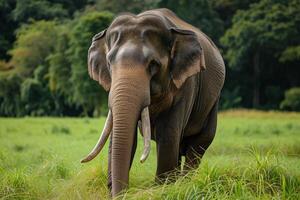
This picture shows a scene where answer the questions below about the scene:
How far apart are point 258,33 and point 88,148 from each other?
27.7 meters

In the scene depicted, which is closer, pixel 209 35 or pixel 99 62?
pixel 99 62

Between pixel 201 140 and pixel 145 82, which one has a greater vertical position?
pixel 145 82

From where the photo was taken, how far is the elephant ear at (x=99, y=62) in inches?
246

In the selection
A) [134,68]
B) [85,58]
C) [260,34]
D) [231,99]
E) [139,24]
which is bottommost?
[231,99]

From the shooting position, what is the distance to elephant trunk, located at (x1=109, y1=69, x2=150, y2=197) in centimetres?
538

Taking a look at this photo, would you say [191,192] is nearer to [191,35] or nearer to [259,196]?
[259,196]

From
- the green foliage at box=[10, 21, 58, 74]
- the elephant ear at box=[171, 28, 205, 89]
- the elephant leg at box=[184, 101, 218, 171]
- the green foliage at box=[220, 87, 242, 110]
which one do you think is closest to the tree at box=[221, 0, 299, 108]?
the green foliage at box=[220, 87, 242, 110]

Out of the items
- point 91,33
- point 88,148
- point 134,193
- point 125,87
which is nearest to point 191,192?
point 134,193

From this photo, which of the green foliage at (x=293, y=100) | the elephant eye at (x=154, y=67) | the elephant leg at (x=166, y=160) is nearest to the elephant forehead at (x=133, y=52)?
the elephant eye at (x=154, y=67)

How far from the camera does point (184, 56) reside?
20.3ft

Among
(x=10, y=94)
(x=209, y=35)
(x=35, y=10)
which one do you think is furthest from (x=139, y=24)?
(x=35, y=10)

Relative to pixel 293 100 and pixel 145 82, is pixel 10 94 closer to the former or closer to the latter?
pixel 293 100

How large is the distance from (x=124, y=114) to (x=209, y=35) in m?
39.4

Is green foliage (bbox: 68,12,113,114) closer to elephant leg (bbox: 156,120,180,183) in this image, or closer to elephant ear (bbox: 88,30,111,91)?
elephant ear (bbox: 88,30,111,91)
